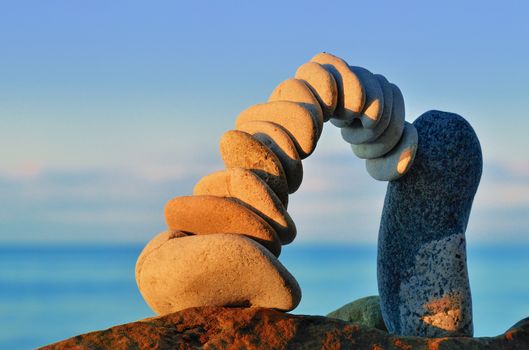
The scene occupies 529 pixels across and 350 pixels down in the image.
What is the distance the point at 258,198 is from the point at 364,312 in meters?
2.67

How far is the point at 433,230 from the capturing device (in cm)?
592

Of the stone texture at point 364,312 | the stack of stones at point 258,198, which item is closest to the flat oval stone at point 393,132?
the stack of stones at point 258,198

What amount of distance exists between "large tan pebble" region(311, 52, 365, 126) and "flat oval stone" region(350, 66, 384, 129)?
61mm

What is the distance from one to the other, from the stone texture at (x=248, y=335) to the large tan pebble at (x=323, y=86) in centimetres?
150

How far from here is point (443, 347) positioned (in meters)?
4.35

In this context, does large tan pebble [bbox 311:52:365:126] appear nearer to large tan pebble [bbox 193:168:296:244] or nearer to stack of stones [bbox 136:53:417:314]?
stack of stones [bbox 136:53:417:314]

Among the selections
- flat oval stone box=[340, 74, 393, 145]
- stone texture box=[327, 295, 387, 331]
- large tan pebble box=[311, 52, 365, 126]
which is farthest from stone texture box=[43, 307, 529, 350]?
stone texture box=[327, 295, 387, 331]

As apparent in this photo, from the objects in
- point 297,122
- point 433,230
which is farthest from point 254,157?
point 433,230

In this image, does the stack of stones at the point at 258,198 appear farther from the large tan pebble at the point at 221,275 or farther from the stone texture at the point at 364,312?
the stone texture at the point at 364,312

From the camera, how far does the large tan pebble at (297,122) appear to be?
5.09m

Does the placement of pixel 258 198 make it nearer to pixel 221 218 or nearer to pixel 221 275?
pixel 221 218

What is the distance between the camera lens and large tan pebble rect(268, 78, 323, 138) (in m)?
5.23

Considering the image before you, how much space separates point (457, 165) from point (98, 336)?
2.94m

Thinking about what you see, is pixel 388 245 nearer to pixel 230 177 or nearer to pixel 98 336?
pixel 230 177
